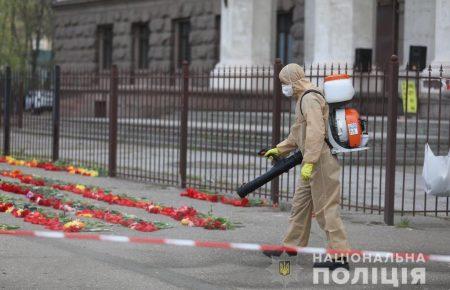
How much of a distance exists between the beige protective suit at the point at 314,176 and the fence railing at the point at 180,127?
4081 mm

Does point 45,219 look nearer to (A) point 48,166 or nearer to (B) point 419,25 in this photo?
(A) point 48,166

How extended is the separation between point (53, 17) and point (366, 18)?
780 inches

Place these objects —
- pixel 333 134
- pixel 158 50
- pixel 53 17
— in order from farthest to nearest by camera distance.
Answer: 1. pixel 53 17
2. pixel 158 50
3. pixel 333 134

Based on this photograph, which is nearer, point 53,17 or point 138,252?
point 138,252

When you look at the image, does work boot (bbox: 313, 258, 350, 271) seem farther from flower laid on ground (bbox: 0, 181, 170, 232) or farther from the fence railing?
the fence railing

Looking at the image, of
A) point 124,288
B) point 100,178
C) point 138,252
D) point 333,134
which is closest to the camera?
point 124,288

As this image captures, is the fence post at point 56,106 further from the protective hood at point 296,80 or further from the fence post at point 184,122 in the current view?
the protective hood at point 296,80

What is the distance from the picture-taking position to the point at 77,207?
39.3 ft

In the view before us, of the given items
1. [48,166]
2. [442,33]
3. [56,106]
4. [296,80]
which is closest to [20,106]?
[56,106]

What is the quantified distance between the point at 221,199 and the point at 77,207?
7.57 ft

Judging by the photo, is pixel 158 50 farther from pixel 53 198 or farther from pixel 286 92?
pixel 286 92

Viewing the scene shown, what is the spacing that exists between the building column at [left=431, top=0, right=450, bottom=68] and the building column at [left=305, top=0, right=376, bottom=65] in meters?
2.61

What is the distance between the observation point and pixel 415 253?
9461 mm

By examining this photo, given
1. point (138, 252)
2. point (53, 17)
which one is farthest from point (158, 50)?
point (138, 252)
